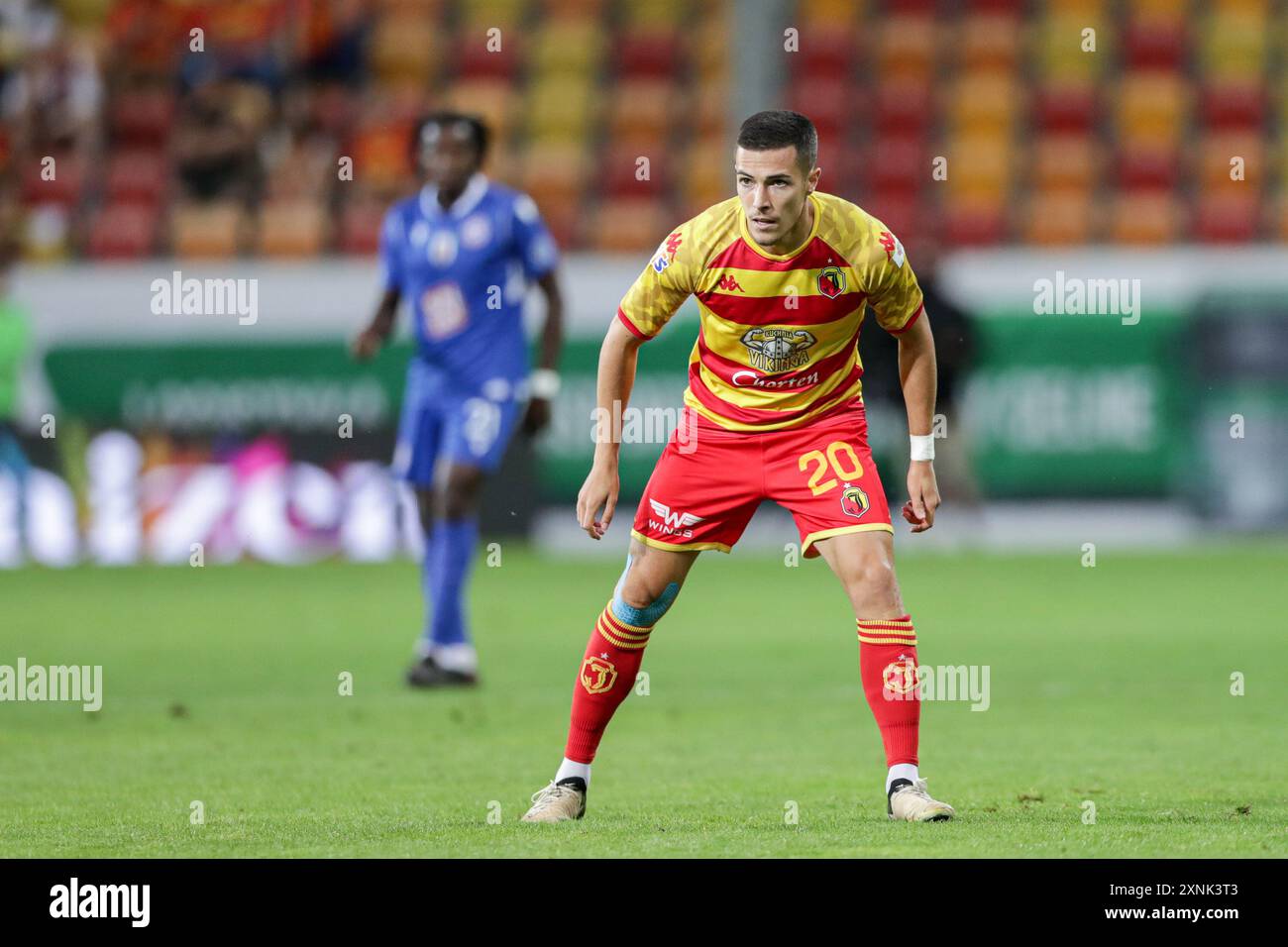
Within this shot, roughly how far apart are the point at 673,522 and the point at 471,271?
447cm

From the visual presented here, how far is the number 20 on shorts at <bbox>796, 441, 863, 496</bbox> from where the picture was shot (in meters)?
6.53

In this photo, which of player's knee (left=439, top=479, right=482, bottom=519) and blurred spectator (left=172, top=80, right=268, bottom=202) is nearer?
player's knee (left=439, top=479, right=482, bottom=519)

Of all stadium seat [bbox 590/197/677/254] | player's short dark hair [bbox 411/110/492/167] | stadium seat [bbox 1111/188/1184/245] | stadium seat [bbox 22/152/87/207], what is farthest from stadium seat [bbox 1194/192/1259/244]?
player's short dark hair [bbox 411/110/492/167]

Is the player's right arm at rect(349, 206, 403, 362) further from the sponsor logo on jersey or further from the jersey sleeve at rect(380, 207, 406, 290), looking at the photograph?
the sponsor logo on jersey

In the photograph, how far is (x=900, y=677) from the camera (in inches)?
253

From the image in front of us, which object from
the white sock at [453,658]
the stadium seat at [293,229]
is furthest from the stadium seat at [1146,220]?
the white sock at [453,658]

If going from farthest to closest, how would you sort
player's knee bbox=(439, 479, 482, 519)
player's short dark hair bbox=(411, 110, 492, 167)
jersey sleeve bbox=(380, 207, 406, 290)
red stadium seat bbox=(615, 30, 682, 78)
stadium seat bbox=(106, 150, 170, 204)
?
red stadium seat bbox=(615, 30, 682, 78) < stadium seat bbox=(106, 150, 170, 204) < jersey sleeve bbox=(380, 207, 406, 290) < player's short dark hair bbox=(411, 110, 492, 167) < player's knee bbox=(439, 479, 482, 519)

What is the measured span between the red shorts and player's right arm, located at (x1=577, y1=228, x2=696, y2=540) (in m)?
0.16

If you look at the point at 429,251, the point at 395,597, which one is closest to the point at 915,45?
the point at 395,597

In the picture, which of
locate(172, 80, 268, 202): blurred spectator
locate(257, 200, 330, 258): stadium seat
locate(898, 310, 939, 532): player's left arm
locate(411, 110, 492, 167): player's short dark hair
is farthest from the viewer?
locate(172, 80, 268, 202): blurred spectator

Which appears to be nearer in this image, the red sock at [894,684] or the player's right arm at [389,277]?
the red sock at [894,684]

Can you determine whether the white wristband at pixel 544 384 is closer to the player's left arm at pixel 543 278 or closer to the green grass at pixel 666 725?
the player's left arm at pixel 543 278

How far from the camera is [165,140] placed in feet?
73.0

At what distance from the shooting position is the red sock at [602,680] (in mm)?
6625
